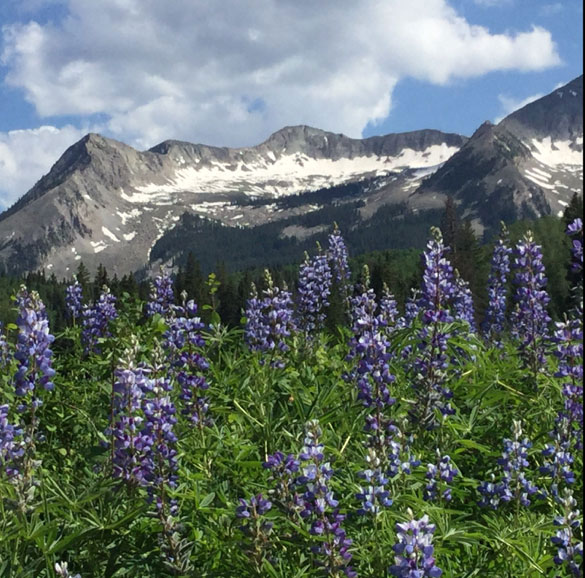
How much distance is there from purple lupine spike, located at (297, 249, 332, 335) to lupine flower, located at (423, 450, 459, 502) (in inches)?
242

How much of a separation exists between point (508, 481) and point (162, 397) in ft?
8.52

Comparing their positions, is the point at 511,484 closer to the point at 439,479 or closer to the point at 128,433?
the point at 439,479

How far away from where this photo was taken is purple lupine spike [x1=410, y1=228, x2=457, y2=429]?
5.87m

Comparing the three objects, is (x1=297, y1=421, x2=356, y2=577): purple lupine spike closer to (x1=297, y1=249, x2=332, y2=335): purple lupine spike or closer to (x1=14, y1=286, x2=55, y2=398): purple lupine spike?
(x1=14, y1=286, x2=55, y2=398): purple lupine spike

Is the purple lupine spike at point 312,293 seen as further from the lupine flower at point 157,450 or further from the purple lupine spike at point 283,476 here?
the purple lupine spike at point 283,476

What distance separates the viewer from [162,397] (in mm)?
4676

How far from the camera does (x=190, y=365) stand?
648 cm

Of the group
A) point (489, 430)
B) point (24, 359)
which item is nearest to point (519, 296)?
point (489, 430)

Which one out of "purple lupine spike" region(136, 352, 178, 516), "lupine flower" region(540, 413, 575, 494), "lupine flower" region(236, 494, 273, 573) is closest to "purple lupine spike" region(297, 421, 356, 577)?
"lupine flower" region(236, 494, 273, 573)

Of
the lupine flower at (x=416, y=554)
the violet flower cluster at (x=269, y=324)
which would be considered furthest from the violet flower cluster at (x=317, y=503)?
the violet flower cluster at (x=269, y=324)

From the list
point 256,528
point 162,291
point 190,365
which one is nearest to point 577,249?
point 256,528

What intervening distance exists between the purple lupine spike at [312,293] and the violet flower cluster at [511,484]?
622cm

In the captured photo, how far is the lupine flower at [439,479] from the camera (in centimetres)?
489

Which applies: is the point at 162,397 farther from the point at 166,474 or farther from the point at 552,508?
the point at 552,508
